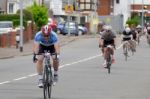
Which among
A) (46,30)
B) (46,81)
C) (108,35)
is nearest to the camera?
(46,81)

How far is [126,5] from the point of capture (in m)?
133

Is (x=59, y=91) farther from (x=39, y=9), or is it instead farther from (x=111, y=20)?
(x=111, y=20)

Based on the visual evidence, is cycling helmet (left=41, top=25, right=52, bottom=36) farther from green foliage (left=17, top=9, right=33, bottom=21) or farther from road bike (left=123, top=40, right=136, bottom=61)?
green foliage (left=17, top=9, right=33, bottom=21)

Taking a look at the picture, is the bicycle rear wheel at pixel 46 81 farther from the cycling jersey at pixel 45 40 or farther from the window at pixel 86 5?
the window at pixel 86 5

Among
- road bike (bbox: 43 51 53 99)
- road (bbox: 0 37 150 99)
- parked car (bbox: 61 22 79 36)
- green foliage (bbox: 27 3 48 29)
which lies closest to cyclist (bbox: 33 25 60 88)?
road bike (bbox: 43 51 53 99)

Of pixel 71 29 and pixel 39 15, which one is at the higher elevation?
pixel 39 15

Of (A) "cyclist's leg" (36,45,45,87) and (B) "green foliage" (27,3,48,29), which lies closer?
(A) "cyclist's leg" (36,45,45,87)

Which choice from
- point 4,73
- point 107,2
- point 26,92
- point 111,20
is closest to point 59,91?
point 26,92

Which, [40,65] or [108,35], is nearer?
[40,65]

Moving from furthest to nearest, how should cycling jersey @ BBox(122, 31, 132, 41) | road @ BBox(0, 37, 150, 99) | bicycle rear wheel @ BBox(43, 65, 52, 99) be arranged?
cycling jersey @ BBox(122, 31, 132, 41)
road @ BBox(0, 37, 150, 99)
bicycle rear wheel @ BBox(43, 65, 52, 99)

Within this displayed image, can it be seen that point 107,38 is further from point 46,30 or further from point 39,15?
point 39,15

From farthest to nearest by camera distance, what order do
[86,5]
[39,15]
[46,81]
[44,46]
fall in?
[86,5] < [39,15] < [44,46] < [46,81]

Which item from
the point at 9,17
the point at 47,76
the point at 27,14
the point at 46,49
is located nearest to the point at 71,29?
the point at 27,14

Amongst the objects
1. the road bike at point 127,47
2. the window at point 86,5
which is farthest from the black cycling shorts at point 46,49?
the window at point 86,5
